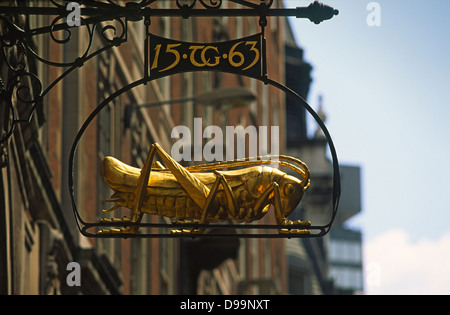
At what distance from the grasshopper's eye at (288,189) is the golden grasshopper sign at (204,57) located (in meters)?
0.96

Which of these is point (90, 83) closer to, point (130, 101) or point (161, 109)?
point (130, 101)

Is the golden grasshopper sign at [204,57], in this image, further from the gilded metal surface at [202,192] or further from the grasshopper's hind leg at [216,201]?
the grasshopper's hind leg at [216,201]

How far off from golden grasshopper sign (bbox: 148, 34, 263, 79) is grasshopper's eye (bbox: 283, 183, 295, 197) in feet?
3.14

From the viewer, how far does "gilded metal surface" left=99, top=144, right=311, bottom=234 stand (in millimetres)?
11734

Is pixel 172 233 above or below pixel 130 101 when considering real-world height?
below

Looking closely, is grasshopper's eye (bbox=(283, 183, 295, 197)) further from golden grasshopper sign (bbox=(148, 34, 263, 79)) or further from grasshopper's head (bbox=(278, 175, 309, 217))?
golden grasshopper sign (bbox=(148, 34, 263, 79))

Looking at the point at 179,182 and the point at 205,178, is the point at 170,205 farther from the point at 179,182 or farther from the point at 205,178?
the point at 205,178

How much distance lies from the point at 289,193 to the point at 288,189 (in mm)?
36

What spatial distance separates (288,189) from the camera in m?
11.8

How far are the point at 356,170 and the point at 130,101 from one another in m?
70.9

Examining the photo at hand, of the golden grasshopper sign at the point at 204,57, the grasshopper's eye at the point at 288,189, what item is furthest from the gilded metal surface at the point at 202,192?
the golden grasshopper sign at the point at 204,57

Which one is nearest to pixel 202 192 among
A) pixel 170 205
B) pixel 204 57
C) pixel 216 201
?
pixel 216 201

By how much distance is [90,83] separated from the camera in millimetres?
23188
